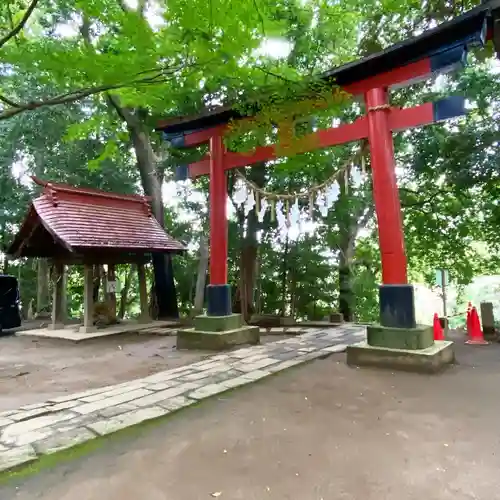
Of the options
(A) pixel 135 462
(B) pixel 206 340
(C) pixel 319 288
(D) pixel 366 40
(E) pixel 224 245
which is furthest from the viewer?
(C) pixel 319 288

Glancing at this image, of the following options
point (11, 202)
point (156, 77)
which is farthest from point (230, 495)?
point (11, 202)

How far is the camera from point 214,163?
24.5 feet

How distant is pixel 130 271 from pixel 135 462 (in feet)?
43.1

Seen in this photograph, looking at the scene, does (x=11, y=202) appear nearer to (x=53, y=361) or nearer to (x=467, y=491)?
(x=53, y=361)

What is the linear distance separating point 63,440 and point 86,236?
22.0 feet

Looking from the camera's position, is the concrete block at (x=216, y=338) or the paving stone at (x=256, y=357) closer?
the paving stone at (x=256, y=357)

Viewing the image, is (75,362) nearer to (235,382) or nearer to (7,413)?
(7,413)

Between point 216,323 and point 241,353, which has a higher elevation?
point 216,323

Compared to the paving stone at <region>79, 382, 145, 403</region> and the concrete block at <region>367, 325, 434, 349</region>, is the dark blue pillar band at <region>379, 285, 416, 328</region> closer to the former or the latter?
the concrete block at <region>367, 325, 434, 349</region>

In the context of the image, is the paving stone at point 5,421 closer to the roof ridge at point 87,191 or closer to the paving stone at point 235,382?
the paving stone at point 235,382

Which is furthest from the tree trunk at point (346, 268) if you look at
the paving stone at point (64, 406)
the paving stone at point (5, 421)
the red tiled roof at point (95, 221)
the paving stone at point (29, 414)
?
the paving stone at point (5, 421)

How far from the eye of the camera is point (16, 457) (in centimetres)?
278

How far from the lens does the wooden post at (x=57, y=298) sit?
1025cm

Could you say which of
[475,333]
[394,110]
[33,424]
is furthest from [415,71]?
[33,424]
